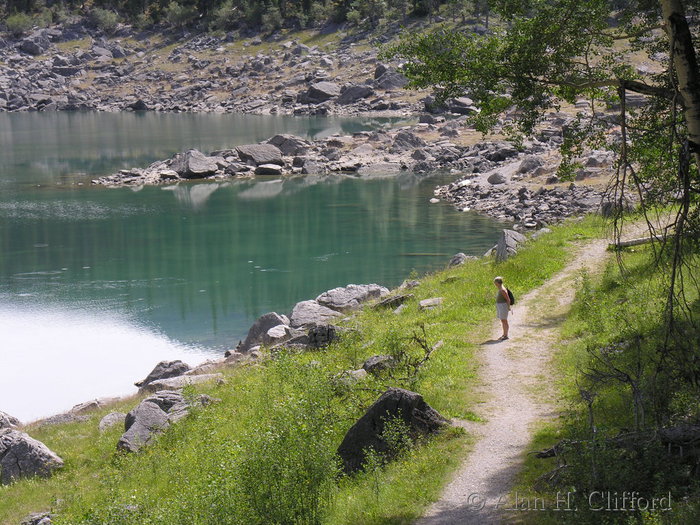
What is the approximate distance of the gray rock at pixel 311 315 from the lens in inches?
1108

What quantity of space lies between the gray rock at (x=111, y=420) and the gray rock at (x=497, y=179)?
41.4 meters

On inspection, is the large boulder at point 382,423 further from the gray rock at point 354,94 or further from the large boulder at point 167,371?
the gray rock at point 354,94

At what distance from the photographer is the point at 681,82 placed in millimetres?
9609

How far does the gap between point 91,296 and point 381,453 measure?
90.7ft

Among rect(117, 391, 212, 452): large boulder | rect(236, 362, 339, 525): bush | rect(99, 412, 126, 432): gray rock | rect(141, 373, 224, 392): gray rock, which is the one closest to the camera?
rect(236, 362, 339, 525): bush

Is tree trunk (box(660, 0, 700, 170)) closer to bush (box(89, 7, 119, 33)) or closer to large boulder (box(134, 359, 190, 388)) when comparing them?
large boulder (box(134, 359, 190, 388))

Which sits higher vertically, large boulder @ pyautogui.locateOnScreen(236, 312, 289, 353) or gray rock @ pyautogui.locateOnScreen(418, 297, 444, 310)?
gray rock @ pyautogui.locateOnScreen(418, 297, 444, 310)

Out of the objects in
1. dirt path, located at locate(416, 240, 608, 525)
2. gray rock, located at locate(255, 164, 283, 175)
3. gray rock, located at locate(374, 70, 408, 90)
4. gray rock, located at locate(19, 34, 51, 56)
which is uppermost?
gray rock, located at locate(19, 34, 51, 56)

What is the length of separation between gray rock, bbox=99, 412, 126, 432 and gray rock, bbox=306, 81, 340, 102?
347 ft

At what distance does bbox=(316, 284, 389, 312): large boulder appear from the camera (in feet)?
98.4

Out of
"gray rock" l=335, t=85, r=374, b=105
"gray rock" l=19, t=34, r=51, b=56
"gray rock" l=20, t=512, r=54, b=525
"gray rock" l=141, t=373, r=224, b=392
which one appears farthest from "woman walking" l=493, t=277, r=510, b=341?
"gray rock" l=19, t=34, r=51, b=56

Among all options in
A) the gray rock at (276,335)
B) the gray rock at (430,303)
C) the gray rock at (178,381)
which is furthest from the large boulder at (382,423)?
the gray rock at (276,335)

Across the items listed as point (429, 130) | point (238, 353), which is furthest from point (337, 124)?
point (238, 353)

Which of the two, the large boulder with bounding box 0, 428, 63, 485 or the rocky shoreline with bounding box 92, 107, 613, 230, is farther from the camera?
the rocky shoreline with bounding box 92, 107, 613, 230
